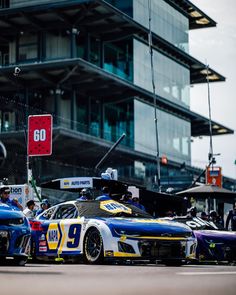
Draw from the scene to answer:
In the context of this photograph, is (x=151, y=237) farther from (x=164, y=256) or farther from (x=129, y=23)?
(x=129, y=23)

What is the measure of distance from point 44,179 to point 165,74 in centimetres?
3099

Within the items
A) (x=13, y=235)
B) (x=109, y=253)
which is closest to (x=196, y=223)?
(x=109, y=253)

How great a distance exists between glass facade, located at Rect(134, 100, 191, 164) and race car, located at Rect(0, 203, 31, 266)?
4240cm

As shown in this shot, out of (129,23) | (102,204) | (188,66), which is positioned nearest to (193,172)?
(188,66)

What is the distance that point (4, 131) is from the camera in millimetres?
42656

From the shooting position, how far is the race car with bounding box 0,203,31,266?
41.2 ft

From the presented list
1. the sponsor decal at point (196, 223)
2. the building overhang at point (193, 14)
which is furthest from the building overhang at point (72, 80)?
the sponsor decal at point (196, 223)

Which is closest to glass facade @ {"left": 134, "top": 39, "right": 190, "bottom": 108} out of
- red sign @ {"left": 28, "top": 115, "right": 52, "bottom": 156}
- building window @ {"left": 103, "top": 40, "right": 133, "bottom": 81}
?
building window @ {"left": 103, "top": 40, "right": 133, "bottom": 81}

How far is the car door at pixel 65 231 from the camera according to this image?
1442 centimetres

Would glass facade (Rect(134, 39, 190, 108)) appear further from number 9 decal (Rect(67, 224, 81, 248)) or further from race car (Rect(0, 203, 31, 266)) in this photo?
race car (Rect(0, 203, 31, 266))

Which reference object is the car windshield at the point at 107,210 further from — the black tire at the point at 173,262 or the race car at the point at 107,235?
the black tire at the point at 173,262

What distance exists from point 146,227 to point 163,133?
48485 millimetres

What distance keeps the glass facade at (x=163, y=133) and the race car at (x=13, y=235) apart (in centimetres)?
4240

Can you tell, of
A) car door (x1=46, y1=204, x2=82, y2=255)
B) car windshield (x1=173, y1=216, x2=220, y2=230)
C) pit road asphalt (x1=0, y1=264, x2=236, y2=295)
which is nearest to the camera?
pit road asphalt (x1=0, y1=264, x2=236, y2=295)
